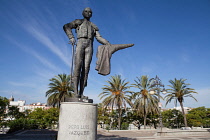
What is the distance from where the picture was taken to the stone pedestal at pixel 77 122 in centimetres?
372

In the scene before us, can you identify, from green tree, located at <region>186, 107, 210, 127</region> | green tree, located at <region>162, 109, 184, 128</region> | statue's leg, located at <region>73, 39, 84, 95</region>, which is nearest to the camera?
statue's leg, located at <region>73, 39, 84, 95</region>

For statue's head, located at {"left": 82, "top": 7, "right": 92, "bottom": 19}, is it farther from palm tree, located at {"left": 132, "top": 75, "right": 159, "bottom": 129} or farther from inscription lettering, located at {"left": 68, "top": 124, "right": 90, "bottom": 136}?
palm tree, located at {"left": 132, "top": 75, "right": 159, "bottom": 129}

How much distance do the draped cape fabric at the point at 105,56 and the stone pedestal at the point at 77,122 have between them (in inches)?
47.5

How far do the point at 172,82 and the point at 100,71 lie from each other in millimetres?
28206

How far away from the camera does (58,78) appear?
26094 mm

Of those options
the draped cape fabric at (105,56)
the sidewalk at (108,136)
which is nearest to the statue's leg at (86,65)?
the draped cape fabric at (105,56)

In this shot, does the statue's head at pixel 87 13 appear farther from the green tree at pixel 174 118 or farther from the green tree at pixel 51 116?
the green tree at pixel 174 118

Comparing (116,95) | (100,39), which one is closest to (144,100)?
(116,95)

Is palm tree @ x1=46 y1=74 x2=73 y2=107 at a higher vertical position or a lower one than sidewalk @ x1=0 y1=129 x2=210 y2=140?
higher

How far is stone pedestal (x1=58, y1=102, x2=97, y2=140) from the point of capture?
146 inches

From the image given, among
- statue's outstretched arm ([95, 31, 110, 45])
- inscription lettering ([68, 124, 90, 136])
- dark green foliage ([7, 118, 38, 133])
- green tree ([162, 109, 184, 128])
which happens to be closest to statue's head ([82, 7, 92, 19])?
statue's outstretched arm ([95, 31, 110, 45])

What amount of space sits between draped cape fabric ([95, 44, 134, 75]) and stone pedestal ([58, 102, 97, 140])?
1207 mm

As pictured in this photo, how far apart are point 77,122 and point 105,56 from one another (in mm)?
2107

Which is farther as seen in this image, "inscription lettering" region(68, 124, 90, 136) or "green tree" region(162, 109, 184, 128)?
"green tree" region(162, 109, 184, 128)
